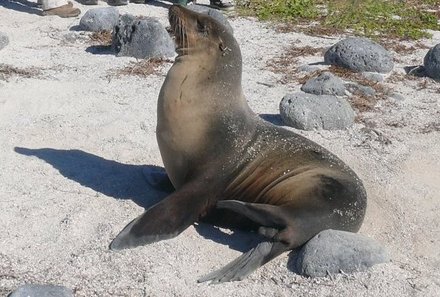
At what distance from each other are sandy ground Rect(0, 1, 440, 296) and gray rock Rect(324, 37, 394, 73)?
0.33 metres

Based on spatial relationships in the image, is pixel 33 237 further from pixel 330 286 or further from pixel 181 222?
pixel 330 286

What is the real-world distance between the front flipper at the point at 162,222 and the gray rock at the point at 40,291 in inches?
22.1

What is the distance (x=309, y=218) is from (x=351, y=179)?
1.73ft

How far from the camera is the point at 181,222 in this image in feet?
15.3

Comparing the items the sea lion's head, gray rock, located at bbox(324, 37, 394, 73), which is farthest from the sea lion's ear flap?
gray rock, located at bbox(324, 37, 394, 73)

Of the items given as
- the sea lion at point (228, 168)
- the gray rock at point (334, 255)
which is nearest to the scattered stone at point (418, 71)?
the sea lion at point (228, 168)

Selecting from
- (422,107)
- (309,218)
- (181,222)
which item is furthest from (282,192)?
(422,107)

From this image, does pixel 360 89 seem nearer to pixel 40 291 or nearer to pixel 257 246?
pixel 257 246

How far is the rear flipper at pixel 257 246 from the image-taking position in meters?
4.39

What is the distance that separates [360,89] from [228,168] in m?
3.49

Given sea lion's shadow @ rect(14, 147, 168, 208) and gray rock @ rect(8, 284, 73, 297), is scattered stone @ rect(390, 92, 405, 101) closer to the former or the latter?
sea lion's shadow @ rect(14, 147, 168, 208)

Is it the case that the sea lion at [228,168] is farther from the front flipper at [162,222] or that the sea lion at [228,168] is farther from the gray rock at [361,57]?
the gray rock at [361,57]

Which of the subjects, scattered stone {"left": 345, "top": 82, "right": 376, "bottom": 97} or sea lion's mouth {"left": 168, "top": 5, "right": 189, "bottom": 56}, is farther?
scattered stone {"left": 345, "top": 82, "right": 376, "bottom": 97}

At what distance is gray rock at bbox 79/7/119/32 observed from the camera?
9.67m
